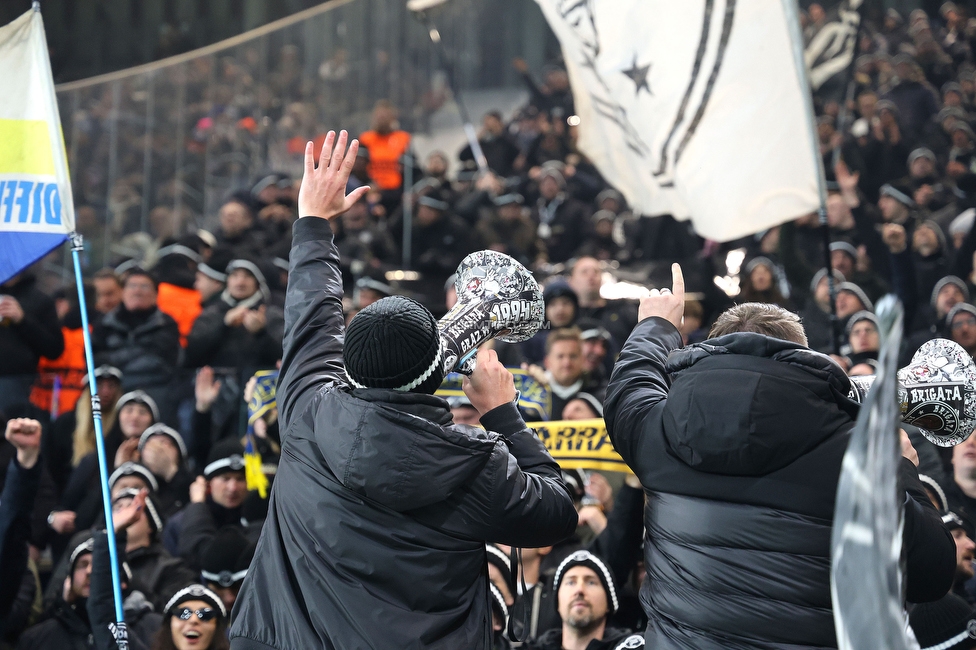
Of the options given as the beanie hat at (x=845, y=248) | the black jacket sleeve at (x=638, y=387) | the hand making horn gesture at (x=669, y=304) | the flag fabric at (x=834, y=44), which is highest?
the flag fabric at (x=834, y=44)

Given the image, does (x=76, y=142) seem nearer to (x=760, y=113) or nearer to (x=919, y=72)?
(x=760, y=113)

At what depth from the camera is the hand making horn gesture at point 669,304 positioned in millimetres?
2984

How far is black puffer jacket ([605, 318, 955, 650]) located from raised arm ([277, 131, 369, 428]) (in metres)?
0.94

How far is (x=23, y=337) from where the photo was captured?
716 cm

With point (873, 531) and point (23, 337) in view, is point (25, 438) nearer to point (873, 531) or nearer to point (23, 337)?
point (23, 337)

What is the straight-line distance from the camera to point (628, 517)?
4453 mm

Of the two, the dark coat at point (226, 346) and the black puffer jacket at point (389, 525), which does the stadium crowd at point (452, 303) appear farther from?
the black puffer jacket at point (389, 525)

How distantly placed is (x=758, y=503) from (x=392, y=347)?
93 centimetres

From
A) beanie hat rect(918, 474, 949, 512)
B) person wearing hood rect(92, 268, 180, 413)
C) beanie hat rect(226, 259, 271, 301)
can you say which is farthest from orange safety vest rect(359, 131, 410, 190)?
beanie hat rect(918, 474, 949, 512)

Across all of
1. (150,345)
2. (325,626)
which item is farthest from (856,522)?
(150,345)

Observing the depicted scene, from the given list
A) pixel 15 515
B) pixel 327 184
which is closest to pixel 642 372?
pixel 327 184

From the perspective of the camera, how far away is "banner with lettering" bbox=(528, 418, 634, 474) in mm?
4656

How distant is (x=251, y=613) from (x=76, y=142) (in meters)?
9.67

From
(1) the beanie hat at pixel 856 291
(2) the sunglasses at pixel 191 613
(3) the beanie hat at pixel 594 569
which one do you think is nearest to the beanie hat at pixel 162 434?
(2) the sunglasses at pixel 191 613
